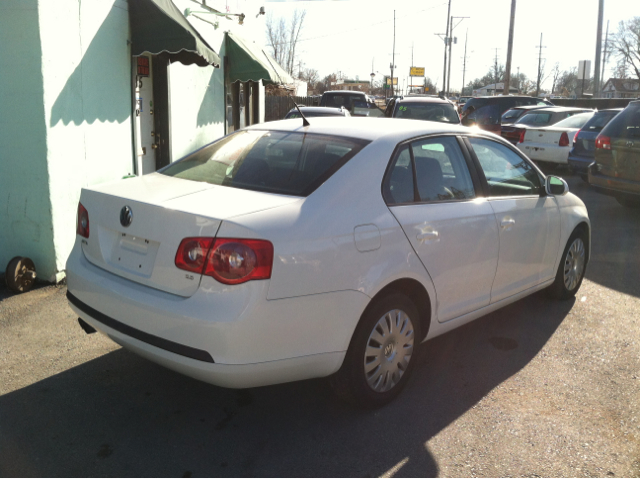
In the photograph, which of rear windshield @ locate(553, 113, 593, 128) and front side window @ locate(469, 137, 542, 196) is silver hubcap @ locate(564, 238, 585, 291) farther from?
rear windshield @ locate(553, 113, 593, 128)

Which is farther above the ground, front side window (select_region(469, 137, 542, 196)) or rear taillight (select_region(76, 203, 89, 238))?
front side window (select_region(469, 137, 542, 196))

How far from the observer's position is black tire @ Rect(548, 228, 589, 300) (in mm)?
5531

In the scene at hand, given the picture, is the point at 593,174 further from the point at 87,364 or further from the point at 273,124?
the point at 87,364

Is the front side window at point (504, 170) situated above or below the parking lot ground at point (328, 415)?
above

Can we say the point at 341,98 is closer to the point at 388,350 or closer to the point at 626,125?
the point at 626,125

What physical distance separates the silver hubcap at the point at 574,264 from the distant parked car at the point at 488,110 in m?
12.2

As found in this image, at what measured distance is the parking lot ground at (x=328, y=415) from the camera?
317 centimetres

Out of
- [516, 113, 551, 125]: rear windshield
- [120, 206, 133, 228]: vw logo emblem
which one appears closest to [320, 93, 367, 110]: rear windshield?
[516, 113, 551, 125]: rear windshield

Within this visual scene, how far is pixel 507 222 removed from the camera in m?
4.48

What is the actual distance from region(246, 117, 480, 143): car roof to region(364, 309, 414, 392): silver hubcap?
1.09 metres

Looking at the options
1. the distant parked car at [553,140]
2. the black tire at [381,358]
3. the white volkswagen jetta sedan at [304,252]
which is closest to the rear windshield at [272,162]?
the white volkswagen jetta sedan at [304,252]

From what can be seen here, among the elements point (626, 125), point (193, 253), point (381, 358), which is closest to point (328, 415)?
point (381, 358)

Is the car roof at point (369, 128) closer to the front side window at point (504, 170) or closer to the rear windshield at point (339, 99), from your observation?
the front side window at point (504, 170)

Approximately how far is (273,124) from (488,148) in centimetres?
159
